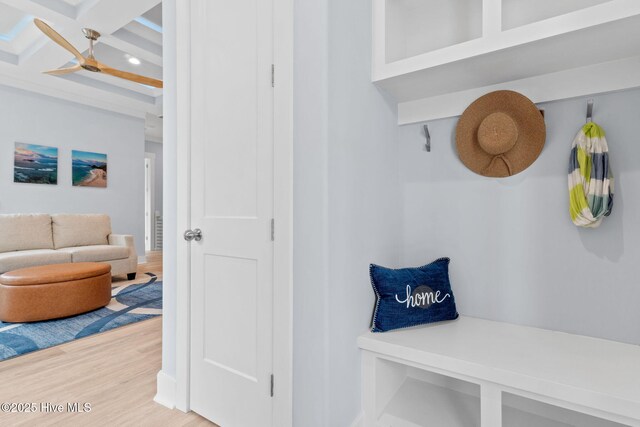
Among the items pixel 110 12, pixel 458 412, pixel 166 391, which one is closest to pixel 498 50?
pixel 458 412

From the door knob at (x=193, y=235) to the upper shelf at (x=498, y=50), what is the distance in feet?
3.64

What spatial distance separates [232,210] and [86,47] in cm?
353

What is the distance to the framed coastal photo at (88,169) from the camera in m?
5.11

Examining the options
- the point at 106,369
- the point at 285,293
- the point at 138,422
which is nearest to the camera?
the point at 285,293

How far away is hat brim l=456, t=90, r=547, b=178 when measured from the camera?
1.42 metres

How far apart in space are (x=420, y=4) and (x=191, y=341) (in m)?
2.08

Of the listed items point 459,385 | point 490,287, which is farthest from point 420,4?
point 459,385

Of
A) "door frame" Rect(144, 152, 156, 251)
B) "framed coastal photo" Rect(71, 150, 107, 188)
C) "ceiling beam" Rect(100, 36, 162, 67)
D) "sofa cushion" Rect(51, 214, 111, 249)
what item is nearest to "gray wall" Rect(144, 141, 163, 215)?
"door frame" Rect(144, 152, 156, 251)

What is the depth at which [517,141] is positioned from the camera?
1465 millimetres

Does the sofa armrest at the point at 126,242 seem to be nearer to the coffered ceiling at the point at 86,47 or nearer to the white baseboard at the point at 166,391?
the coffered ceiling at the point at 86,47

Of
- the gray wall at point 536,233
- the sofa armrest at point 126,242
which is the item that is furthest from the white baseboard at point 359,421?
the sofa armrest at point 126,242

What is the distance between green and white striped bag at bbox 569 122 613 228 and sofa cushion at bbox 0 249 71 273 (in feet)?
16.1

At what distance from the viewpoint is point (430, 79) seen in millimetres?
1475

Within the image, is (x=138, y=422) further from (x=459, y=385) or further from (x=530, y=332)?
(x=530, y=332)
